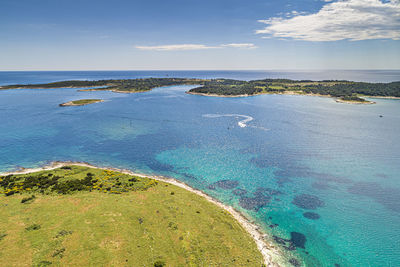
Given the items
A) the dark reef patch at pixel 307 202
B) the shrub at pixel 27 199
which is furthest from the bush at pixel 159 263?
the dark reef patch at pixel 307 202

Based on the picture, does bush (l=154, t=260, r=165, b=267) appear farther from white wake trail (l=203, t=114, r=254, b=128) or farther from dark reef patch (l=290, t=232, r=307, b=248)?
white wake trail (l=203, t=114, r=254, b=128)

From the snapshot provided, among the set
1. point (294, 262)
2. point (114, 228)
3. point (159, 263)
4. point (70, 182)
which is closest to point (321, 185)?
point (294, 262)

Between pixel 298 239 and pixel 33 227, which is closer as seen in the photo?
pixel 33 227

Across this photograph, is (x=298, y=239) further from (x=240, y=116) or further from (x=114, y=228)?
(x=240, y=116)

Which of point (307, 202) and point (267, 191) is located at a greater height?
point (267, 191)

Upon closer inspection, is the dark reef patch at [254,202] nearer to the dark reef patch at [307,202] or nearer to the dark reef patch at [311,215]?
the dark reef patch at [307,202]
